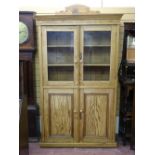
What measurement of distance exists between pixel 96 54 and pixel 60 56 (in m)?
0.48

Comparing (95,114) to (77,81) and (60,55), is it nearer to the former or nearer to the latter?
(77,81)

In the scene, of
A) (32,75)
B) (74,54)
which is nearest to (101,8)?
(74,54)

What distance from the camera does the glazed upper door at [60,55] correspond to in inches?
110

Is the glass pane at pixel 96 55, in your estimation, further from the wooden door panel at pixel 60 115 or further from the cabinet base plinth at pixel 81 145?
the cabinet base plinth at pixel 81 145

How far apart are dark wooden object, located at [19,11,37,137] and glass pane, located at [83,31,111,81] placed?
2.36 ft

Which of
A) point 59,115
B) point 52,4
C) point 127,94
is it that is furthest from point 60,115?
point 52,4

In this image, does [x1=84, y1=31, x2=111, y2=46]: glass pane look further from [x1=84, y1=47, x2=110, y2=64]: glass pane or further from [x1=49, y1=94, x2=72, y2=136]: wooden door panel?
[x1=49, y1=94, x2=72, y2=136]: wooden door panel

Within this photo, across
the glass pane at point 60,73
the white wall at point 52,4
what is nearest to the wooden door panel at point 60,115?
the glass pane at point 60,73

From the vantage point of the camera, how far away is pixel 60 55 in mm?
2961

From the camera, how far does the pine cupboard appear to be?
2771mm

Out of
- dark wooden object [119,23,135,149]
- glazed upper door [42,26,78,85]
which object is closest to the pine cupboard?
glazed upper door [42,26,78,85]

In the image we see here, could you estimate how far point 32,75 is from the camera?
123 inches
